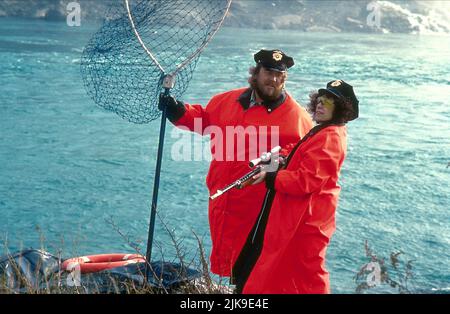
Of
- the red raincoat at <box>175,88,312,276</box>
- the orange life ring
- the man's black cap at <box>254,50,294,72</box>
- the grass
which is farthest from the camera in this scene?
the orange life ring

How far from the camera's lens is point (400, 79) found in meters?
21.1

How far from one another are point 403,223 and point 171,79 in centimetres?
536

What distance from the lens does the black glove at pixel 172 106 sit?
3786 millimetres

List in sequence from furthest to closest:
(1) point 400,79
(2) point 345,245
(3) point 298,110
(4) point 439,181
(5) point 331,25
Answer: (5) point 331,25 → (1) point 400,79 → (4) point 439,181 → (2) point 345,245 → (3) point 298,110

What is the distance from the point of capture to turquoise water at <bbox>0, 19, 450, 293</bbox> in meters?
7.60

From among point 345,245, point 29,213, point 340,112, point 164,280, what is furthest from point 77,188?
point 340,112

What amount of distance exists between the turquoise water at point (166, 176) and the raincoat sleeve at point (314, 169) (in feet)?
2.44

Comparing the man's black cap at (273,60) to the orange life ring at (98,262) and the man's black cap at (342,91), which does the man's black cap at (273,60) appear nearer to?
the man's black cap at (342,91)

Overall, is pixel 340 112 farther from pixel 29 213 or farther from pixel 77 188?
pixel 77 188


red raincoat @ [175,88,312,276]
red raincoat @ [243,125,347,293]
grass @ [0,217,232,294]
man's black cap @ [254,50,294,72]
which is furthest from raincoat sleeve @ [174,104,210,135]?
red raincoat @ [243,125,347,293]

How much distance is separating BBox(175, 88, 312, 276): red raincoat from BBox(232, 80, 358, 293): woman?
14.2 inches

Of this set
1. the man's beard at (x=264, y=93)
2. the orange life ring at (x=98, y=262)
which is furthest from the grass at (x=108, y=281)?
the man's beard at (x=264, y=93)

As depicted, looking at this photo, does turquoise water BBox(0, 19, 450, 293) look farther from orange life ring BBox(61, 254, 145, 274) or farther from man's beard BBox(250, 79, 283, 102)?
man's beard BBox(250, 79, 283, 102)
